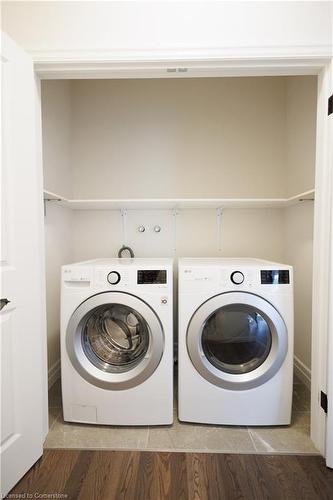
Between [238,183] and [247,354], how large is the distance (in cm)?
136

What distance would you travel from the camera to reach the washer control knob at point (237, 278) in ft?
4.34

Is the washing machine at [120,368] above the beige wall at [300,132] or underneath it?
underneath

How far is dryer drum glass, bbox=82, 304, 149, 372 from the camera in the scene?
4.62 ft

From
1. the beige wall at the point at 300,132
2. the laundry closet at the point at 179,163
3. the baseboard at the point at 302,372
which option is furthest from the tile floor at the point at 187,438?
the beige wall at the point at 300,132

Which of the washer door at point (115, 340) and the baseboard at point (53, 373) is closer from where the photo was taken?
the washer door at point (115, 340)

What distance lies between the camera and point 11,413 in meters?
1.05

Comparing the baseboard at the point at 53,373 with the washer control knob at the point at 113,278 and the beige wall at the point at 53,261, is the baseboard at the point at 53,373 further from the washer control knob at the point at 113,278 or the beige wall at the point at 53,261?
the washer control knob at the point at 113,278

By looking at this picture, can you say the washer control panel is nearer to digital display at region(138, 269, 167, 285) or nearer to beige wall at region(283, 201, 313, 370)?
digital display at region(138, 269, 167, 285)

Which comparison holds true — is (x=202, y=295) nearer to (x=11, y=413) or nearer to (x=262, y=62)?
(x=11, y=413)

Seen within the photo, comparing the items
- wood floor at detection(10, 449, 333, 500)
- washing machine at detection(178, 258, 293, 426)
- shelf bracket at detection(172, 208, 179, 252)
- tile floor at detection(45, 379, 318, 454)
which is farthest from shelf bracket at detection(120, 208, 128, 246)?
wood floor at detection(10, 449, 333, 500)

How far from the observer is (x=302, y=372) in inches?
71.5

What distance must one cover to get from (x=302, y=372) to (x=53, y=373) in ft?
6.15

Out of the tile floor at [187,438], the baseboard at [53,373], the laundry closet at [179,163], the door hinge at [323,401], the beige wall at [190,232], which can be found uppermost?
the laundry closet at [179,163]

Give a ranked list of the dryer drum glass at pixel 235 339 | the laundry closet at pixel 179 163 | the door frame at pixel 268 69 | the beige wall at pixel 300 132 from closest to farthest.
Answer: the door frame at pixel 268 69
the dryer drum glass at pixel 235 339
the beige wall at pixel 300 132
the laundry closet at pixel 179 163
